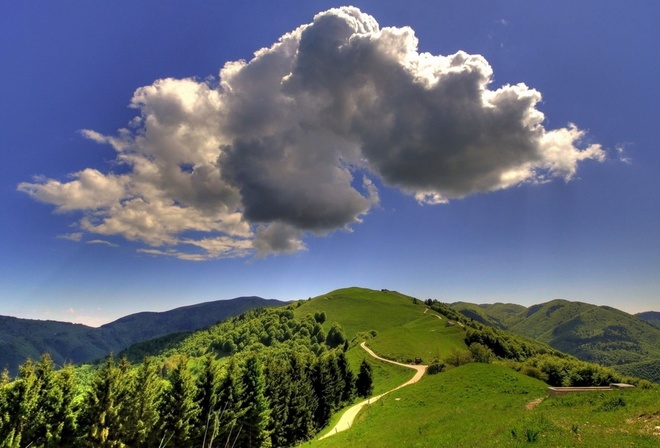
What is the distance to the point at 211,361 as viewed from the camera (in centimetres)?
4525

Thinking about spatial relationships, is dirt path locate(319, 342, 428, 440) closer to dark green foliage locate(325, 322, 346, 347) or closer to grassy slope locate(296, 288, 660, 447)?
grassy slope locate(296, 288, 660, 447)

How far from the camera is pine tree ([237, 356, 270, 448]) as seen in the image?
48.1 meters

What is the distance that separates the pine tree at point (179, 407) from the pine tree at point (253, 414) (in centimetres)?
829

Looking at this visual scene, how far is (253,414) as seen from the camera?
48.5 metres

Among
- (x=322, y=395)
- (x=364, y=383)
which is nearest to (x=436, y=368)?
(x=364, y=383)

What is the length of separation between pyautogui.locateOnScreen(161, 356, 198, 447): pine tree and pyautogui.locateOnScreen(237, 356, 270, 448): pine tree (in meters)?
8.29

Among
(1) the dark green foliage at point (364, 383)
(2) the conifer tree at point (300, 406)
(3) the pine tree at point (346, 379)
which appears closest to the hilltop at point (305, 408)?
(2) the conifer tree at point (300, 406)

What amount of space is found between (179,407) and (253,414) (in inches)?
470

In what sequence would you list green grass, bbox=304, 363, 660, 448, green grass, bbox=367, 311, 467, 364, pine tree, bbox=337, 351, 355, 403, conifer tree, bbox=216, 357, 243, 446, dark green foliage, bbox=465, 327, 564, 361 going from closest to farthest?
green grass, bbox=304, 363, 660, 448
conifer tree, bbox=216, 357, 243, 446
pine tree, bbox=337, 351, 355, 403
green grass, bbox=367, 311, 467, 364
dark green foliage, bbox=465, 327, 564, 361

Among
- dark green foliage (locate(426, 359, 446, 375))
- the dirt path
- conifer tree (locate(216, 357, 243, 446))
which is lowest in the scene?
the dirt path

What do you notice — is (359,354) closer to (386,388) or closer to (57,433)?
(386,388)

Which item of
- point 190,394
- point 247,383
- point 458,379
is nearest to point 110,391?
point 190,394

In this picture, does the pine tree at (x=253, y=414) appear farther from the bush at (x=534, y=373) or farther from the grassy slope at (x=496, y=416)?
the bush at (x=534, y=373)

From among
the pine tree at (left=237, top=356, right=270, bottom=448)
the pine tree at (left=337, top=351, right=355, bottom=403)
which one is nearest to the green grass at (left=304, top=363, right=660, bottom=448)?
the pine tree at (left=237, top=356, right=270, bottom=448)
